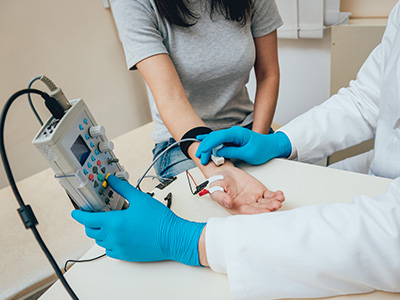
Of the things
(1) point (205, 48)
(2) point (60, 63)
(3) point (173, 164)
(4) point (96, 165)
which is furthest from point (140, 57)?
(2) point (60, 63)

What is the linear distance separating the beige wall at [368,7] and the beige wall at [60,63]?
5.86 feet

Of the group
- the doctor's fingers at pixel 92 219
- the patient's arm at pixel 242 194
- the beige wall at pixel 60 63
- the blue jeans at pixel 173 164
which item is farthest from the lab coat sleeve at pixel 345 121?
the beige wall at pixel 60 63

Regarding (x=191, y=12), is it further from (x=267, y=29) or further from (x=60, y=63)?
(x=60, y=63)

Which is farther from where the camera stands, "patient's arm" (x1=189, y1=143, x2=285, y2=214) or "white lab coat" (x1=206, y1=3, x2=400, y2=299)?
"patient's arm" (x1=189, y1=143, x2=285, y2=214)

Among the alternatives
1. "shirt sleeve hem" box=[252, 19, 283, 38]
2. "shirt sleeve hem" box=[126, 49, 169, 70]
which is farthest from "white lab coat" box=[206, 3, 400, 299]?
"shirt sleeve hem" box=[252, 19, 283, 38]

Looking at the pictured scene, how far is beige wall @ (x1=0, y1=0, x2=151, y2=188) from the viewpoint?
77.5 inches

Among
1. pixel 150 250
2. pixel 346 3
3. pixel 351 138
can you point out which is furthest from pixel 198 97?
pixel 346 3

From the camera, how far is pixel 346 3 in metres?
1.46

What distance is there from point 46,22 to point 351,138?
214cm

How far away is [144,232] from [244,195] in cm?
24

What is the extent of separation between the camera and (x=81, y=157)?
53cm

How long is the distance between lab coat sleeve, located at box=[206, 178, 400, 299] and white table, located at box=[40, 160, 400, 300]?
4 cm

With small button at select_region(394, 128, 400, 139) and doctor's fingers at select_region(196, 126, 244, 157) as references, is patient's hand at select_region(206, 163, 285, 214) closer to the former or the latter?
doctor's fingers at select_region(196, 126, 244, 157)

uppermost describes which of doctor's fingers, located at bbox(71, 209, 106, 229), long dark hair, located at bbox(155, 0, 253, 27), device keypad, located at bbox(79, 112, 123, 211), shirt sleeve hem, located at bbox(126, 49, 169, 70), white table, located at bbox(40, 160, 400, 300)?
long dark hair, located at bbox(155, 0, 253, 27)
